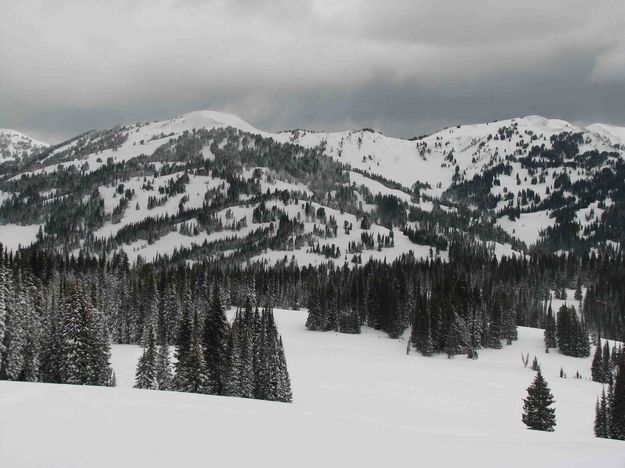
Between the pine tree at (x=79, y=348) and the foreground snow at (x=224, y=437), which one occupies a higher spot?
the foreground snow at (x=224, y=437)

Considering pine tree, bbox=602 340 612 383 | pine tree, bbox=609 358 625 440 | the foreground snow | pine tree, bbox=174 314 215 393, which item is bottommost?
pine tree, bbox=602 340 612 383

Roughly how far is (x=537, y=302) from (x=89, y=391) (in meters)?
181

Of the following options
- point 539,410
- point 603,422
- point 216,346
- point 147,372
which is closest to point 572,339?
point 603,422

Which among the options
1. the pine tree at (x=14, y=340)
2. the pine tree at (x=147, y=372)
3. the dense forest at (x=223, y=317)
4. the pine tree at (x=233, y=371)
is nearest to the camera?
the pine tree at (x=233, y=371)

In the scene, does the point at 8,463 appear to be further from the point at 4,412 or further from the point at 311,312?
the point at 311,312

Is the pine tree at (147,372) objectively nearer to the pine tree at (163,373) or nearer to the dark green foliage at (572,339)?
the pine tree at (163,373)

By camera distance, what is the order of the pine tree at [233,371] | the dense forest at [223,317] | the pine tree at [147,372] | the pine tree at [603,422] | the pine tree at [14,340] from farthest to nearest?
the pine tree at [14,340], the dense forest at [223,317], the pine tree at [147,372], the pine tree at [603,422], the pine tree at [233,371]

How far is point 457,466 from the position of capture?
1554 centimetres

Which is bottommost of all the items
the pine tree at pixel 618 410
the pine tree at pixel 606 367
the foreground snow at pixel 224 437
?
the pine tree at pixel 606 367

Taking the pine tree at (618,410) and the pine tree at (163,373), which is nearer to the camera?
the pine tree at (618,410)

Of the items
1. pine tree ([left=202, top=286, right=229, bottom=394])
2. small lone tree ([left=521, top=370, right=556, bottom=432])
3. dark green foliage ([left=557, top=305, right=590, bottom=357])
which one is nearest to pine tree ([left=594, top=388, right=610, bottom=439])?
small lone tree ([left=521, top=370, right=556, bottom=432])

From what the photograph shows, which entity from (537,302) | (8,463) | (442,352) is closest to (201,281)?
(442,352)

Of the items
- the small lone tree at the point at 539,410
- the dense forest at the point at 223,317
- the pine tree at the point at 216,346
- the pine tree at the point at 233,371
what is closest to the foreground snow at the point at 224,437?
the pine tree at the point at 233,371

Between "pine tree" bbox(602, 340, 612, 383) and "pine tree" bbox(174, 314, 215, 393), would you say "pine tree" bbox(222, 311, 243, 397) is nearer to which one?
"pine tree" bbox(174, 314, 215, 393)
